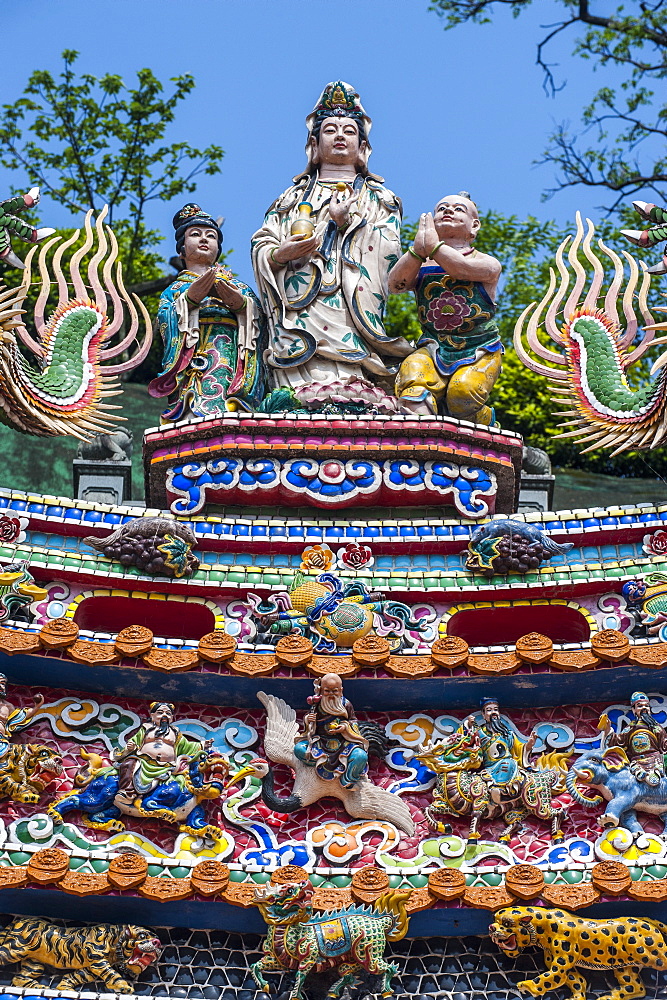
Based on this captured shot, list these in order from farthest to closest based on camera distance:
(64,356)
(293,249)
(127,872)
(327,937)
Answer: (293,249), (64,356), (127,872), (327,937)

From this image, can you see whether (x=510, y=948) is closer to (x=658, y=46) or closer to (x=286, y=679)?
(x=286, y=679)

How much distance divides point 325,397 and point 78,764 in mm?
3686

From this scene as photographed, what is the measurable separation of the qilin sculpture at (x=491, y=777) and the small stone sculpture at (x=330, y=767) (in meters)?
0.28

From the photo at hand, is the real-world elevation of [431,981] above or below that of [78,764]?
below

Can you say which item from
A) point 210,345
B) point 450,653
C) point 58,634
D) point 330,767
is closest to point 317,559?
point 450,653

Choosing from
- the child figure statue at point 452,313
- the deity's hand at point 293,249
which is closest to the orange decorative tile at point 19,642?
the child figure statue at point 452,313

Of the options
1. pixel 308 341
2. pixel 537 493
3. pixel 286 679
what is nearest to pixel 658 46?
pixel 537 493

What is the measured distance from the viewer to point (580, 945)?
30.8ft

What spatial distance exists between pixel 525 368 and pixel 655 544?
441 inches

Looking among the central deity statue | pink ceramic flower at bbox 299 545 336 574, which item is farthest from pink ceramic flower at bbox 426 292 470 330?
pink ceramic flower at bbox 299 545 336 574

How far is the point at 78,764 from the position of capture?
407 inches

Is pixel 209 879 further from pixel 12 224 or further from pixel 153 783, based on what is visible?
pixel 12 224

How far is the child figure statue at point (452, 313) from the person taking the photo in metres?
13.0

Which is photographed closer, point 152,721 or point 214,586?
point 152,721
